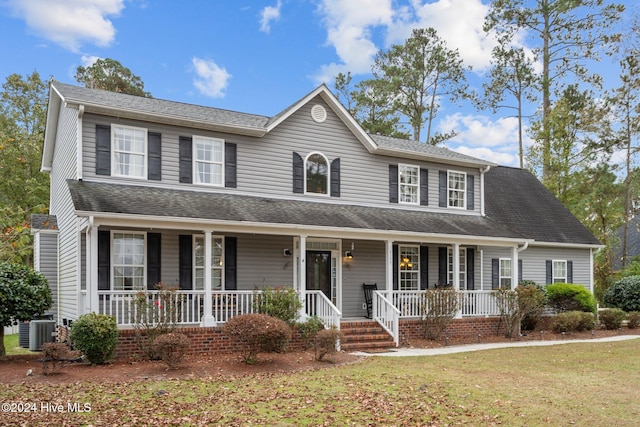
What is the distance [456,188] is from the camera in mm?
20000

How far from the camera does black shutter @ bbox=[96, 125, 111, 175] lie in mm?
13938

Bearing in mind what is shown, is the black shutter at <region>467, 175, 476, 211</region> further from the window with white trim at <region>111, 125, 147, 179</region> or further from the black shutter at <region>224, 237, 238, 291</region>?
the window with white trim at <region>111, 125, 147, 179</region>

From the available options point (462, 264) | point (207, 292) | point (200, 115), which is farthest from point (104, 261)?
point (462, 264)

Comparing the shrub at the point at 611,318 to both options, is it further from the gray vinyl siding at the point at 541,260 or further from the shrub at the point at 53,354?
the shrub at the point at 53,354

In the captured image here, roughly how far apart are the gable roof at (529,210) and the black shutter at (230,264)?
10163mm

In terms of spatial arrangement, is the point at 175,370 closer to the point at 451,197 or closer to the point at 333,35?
the point at 451,197

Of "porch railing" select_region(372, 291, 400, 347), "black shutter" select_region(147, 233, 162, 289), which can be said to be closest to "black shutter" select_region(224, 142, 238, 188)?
"black shutter" select_region(147, 233, 162, 289)

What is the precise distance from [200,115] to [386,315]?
7446 millimetres

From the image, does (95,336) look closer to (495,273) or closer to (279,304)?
(279,304)

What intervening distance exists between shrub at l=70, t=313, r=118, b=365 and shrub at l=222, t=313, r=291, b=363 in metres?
2.24

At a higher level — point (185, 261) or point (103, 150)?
point (103, 150)

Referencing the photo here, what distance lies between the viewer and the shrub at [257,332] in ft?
36.9

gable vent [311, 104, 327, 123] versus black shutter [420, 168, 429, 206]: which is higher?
gable vent [311, 104, 327, 123]

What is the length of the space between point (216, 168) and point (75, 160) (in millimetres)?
3547
